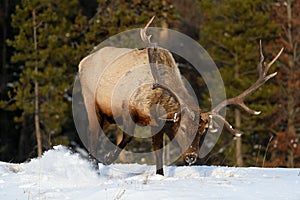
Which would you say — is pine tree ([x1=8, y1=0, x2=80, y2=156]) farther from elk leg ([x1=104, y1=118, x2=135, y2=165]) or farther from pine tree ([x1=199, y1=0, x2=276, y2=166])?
elk leg ([x1=104, y1=118, x2=135, y2=165])

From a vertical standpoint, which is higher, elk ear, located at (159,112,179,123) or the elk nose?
elk ear, located at (159,112,179,123)

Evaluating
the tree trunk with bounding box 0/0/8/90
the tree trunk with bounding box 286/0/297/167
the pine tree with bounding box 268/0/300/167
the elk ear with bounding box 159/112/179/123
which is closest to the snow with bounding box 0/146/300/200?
the elk ear with bounding box 159/112/179/123

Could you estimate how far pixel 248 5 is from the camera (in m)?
17.9

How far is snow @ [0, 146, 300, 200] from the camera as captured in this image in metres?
5.44

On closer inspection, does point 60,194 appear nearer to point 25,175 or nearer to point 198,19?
point 25,175

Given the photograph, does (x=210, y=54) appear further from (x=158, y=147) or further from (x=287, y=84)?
(x=158, y=147)

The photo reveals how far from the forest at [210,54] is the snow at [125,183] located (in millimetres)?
9114

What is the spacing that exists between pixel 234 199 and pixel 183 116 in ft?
7.82

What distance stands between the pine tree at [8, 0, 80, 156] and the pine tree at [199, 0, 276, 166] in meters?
4.05

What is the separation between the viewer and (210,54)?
18359 millimetres

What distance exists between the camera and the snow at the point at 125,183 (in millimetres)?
5441

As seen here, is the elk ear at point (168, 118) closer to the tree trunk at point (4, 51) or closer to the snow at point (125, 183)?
the snow at point (125, 183)

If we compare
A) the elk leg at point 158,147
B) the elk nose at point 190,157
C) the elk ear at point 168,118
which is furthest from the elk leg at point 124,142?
the elk nose at point 190,157

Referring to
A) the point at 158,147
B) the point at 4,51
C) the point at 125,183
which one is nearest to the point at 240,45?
the point at 4,51
